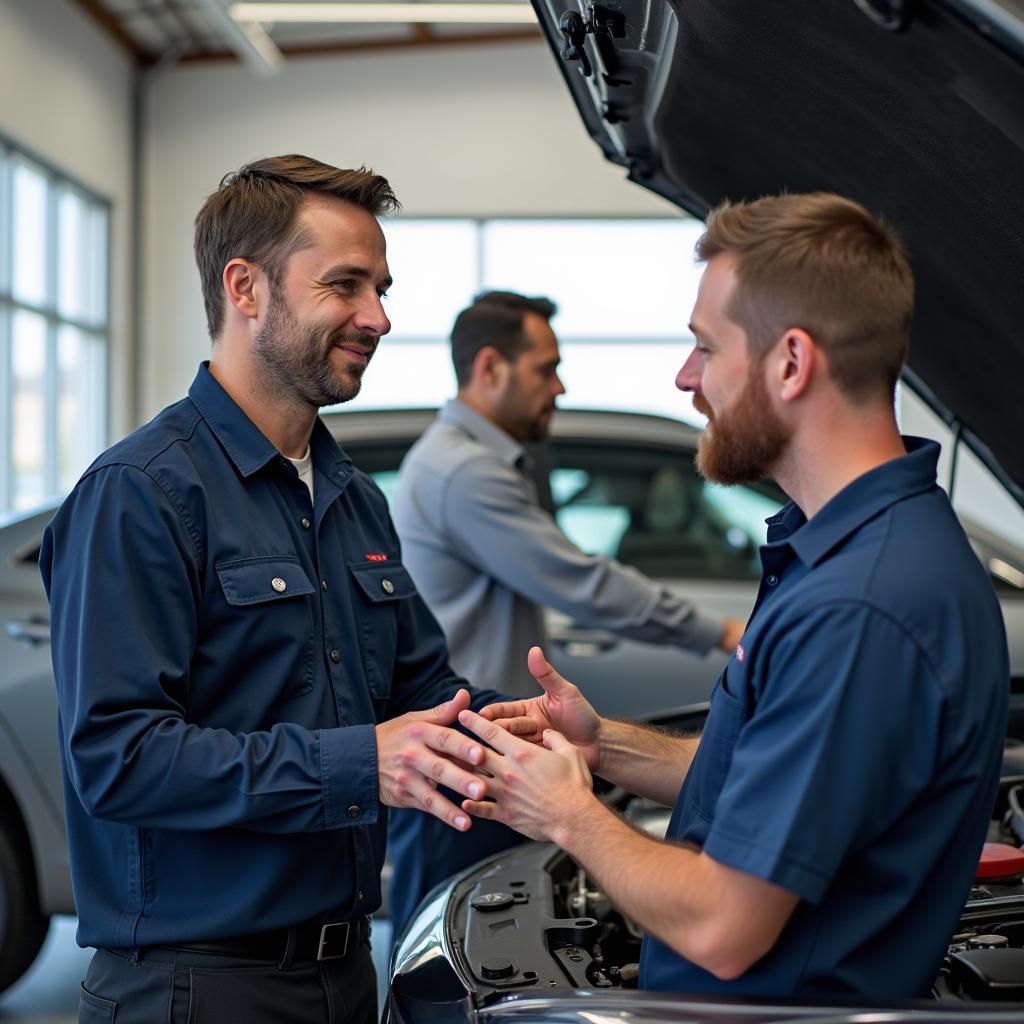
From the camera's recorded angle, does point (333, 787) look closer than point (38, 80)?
Yes

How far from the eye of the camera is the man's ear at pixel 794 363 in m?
1.29

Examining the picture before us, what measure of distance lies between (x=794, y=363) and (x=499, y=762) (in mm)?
530

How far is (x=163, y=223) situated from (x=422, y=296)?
2535mm

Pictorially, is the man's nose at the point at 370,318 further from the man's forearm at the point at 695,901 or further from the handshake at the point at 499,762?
the man's forearm at the point at 695,901

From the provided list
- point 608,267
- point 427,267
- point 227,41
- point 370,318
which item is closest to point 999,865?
point 370,318

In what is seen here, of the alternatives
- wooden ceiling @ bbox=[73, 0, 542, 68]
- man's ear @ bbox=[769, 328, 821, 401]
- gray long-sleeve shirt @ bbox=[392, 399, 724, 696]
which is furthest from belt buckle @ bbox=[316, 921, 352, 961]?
wooden ceiling @ bbox=[73, 0, 542, 68]

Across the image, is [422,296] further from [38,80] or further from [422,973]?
[422,973]

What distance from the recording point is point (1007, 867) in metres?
1.87

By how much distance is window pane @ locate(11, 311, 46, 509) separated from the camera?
A: 10148 millimetres

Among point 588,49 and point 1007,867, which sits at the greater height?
point 588,49

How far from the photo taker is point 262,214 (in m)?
1.83

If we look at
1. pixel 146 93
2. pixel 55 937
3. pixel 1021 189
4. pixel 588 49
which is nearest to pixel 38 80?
pixel 146 93

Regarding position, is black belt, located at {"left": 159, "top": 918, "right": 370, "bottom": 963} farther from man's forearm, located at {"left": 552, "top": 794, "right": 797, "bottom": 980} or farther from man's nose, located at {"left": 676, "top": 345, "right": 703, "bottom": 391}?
man's nose, located at {"left": 676, "top": 345, "right": 703, "bottom": 391}

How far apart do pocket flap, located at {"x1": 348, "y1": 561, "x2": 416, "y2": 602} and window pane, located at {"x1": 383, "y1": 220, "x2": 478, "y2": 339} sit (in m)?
10.4
